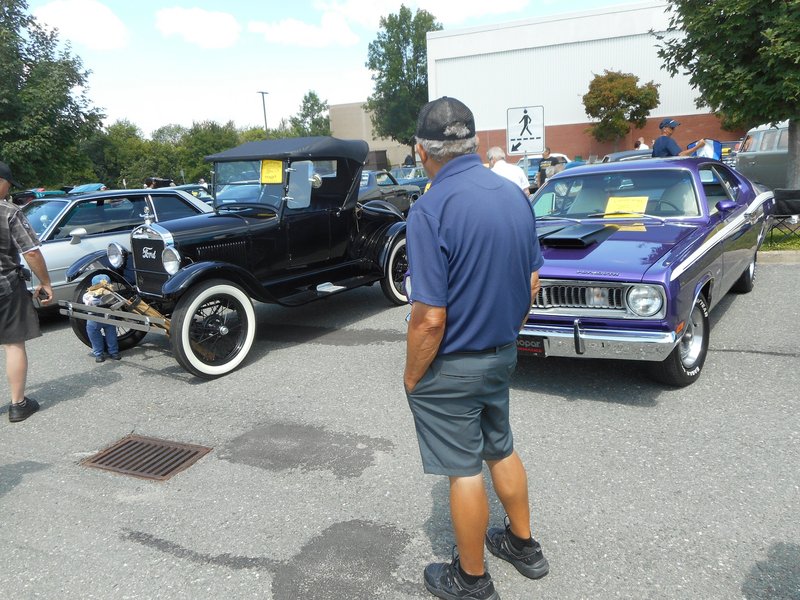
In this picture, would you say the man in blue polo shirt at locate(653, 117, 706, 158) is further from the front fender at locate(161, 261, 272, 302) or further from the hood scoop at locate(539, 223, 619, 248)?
the front fender at locate(161, 261, 272, 302)

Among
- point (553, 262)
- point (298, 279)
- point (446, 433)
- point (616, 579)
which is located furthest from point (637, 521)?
point (298, 279)

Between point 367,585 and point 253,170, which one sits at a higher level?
point 253,170

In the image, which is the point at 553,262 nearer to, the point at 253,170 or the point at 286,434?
the point at 286,434

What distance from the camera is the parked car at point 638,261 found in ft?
13.3

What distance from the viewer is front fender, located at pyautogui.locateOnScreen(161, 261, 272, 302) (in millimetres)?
5188

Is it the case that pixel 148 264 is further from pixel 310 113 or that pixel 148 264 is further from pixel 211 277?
pixel 310 113

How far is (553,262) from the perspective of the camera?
4461 mm

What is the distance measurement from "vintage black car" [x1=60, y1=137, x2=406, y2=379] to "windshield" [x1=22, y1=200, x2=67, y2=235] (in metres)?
1.59

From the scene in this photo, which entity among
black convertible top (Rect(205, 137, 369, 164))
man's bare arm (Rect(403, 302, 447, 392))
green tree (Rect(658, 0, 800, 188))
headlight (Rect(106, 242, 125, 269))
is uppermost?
green tree (Rect(658, 0, 800, 188))

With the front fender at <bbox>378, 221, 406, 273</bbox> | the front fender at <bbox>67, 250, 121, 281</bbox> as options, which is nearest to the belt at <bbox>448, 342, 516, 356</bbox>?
the front fender at <bbox>378, 221, 406, 273</bbox>

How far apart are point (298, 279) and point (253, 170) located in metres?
1.32

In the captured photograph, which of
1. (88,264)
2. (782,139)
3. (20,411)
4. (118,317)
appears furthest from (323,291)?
(782,139)

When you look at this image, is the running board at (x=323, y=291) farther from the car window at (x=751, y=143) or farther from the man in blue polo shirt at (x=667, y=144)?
the car window at (x=751, y=143)

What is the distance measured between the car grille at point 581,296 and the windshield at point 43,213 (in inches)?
261
